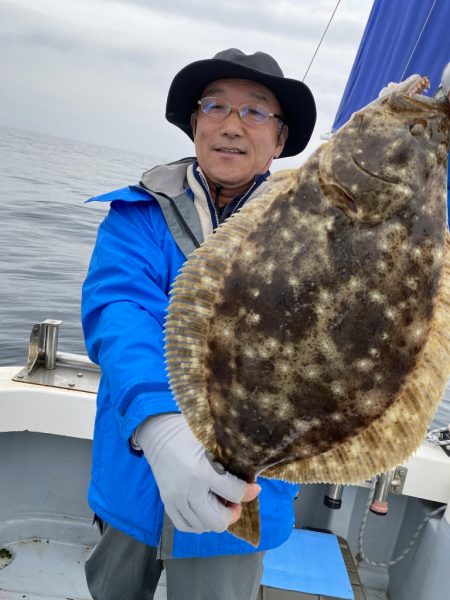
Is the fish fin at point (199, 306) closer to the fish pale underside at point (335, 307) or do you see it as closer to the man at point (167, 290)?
the fish pale underside at point (335, 307)

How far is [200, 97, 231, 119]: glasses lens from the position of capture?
2.21 meters

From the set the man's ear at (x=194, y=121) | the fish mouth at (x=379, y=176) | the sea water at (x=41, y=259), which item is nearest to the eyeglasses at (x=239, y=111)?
the man's ear at (x=194, y=121)

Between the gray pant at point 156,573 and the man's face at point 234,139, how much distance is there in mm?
1593

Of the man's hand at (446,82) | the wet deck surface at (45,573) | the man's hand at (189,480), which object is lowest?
the wet deck surface at (45,573)

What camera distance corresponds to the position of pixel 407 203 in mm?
1392

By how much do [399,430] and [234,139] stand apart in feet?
4.23

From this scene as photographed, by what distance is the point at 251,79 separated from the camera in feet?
7.34

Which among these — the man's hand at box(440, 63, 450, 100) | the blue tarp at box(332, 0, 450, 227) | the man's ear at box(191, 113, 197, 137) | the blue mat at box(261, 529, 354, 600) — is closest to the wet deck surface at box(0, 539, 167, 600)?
the blue mat at box(261, 529, 354, 600)

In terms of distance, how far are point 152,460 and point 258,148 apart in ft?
4.28

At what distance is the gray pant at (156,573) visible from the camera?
2.28m

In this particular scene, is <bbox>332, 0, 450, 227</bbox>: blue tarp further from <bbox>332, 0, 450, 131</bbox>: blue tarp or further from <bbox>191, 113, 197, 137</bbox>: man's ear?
<bbox>191, 113, 197, 137</bbox>: man's ear

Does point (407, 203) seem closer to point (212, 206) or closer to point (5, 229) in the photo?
point (212, 206)

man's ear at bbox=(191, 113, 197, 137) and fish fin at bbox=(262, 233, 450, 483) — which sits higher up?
man's ear at bbox=(191, 113, 197, 137)

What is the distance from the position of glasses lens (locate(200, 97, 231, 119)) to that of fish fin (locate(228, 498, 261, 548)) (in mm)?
1470
